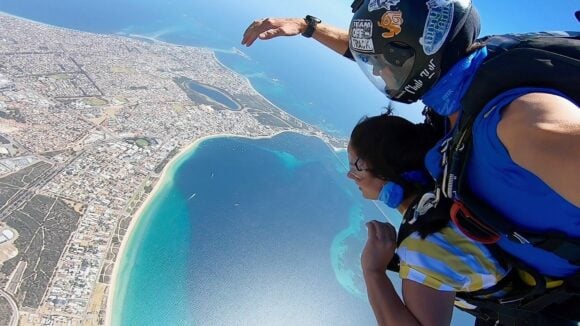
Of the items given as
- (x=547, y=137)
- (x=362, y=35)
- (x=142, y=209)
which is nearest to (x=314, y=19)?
(x=362, y=35)

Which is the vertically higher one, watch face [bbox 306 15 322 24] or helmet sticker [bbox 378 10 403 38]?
helmet sticker [bbox 378 10 403 38]

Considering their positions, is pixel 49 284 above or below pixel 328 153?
above

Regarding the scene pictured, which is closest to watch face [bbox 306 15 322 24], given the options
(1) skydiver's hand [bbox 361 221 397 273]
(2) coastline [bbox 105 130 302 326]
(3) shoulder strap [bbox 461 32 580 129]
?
(1) skydiver's hand [bbox 361 221 397 273]

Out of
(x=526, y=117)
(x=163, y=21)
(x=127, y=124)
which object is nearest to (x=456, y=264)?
(x=526, y=117)

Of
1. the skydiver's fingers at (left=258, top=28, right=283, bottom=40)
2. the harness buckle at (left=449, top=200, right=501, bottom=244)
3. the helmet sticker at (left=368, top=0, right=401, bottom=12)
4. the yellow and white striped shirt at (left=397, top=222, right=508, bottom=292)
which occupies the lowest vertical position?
the yellow and white striped shirt at (left=397, top=222, right=508, bottom=292)

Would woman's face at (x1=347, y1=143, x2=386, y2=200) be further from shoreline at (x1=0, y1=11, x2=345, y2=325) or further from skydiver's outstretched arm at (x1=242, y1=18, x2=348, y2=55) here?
shoreline at (x1=0, y1=11, x2=345, y2=325)

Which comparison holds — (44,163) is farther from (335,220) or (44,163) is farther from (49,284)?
(335,220)
